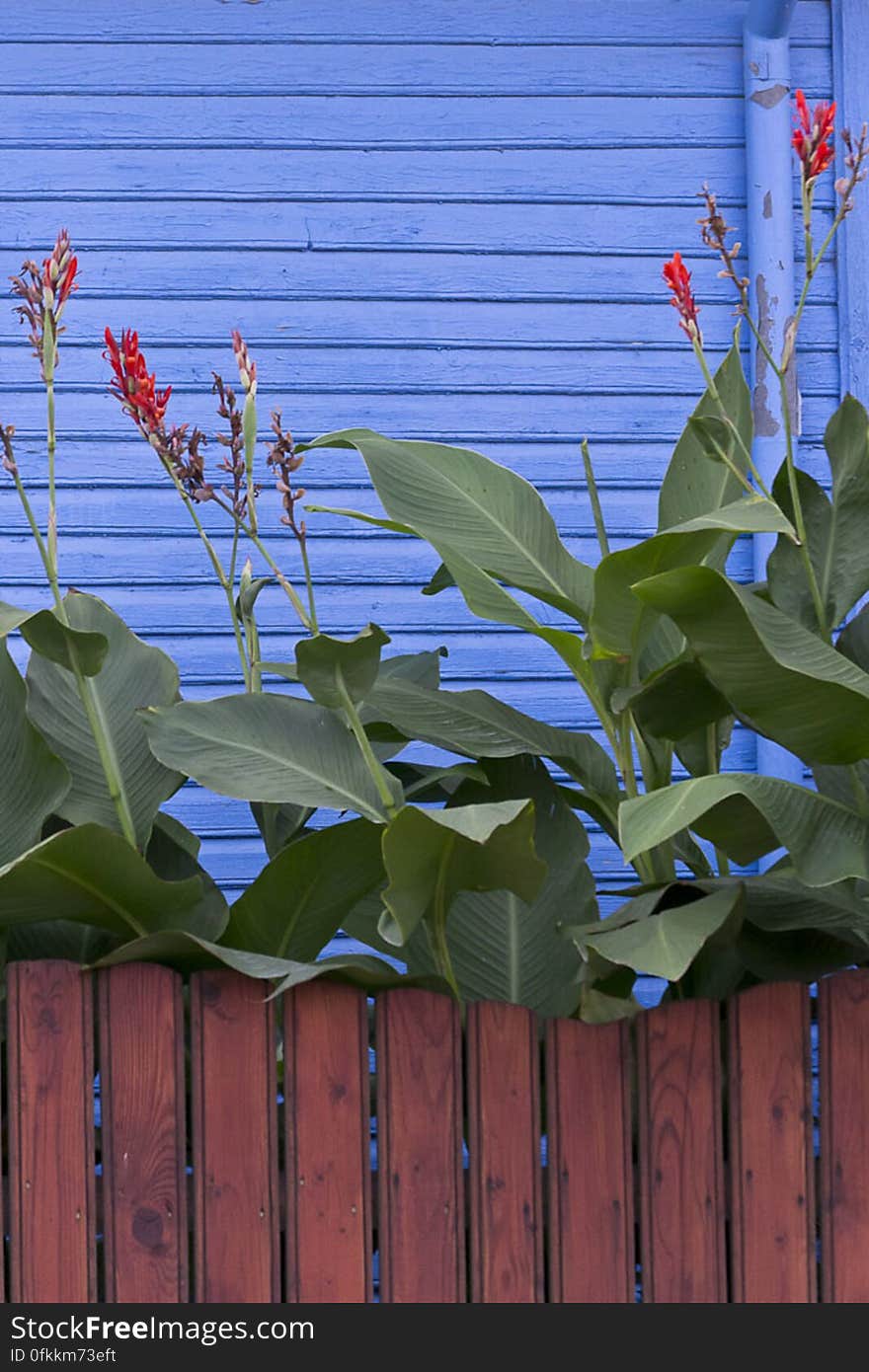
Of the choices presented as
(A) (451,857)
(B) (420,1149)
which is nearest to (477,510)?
(A) (451,857)

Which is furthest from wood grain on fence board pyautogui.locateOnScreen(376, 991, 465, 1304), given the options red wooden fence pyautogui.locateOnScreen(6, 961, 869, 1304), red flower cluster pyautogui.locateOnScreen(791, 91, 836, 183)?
red flower cluster pyautogui.locateOnScreen(791, 91, 836, 183)

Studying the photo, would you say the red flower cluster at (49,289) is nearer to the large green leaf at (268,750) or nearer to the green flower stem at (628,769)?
the large green leaf at (268,750)

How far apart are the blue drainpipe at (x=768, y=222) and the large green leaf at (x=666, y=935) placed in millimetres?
1197

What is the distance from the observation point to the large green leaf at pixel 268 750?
159 cm

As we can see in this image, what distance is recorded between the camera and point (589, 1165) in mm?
1579

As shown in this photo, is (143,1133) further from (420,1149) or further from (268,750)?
(268,750)

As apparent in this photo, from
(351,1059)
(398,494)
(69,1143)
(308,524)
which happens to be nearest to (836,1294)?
(351,1059)

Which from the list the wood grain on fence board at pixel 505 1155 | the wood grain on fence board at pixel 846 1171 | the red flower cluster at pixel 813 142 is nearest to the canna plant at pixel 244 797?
the wood grain on fence board at pixel 505 1155

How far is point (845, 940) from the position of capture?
1680 millimetres

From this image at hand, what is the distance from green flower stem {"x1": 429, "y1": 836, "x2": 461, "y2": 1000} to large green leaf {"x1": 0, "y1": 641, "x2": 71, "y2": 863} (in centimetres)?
50

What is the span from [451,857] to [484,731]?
321 millimetres

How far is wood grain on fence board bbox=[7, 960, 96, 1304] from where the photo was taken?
62.2 inches

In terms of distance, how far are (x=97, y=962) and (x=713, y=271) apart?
202 centimetres

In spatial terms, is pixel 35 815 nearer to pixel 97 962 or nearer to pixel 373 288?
pixel 97 962
